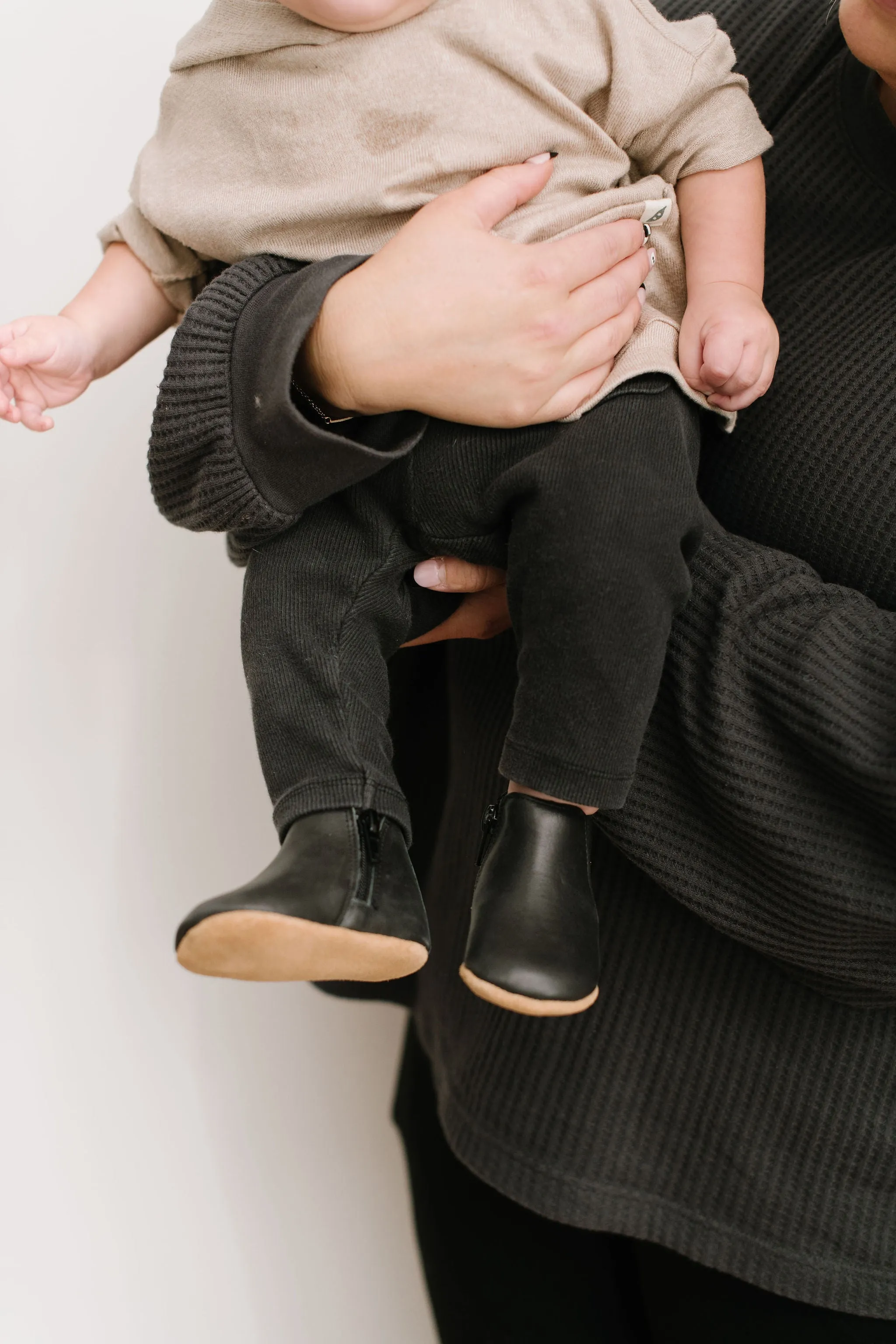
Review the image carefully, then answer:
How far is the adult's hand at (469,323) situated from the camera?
673 mm

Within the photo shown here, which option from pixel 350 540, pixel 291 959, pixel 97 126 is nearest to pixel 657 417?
pixel 350 540

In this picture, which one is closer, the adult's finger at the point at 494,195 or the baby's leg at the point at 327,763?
the baby's leg at the point at 327,763

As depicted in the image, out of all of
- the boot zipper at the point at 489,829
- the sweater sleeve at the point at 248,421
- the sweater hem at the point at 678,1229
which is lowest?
the sweater hem at the point at 678,1229

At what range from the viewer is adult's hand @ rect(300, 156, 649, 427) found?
2.21ft

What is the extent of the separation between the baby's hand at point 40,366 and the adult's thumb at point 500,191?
30cm

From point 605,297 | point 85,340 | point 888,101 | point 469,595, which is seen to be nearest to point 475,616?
point 469,595

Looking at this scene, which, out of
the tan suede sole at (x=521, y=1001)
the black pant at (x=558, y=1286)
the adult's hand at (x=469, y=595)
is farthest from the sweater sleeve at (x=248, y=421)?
the black pant at (x=558, y=1286)

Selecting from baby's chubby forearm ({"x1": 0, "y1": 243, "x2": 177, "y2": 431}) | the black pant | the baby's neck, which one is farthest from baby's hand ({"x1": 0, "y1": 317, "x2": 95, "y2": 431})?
the black pant

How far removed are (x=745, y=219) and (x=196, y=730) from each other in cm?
81

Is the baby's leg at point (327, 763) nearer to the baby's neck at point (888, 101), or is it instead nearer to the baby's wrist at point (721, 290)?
the baby's wrist at point (721, 290)

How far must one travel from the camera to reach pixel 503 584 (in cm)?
83

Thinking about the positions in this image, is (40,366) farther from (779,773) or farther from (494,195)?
(779,773)

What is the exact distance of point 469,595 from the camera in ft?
2.80

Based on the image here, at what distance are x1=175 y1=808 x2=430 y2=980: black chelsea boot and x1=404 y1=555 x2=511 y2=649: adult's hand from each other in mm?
206
